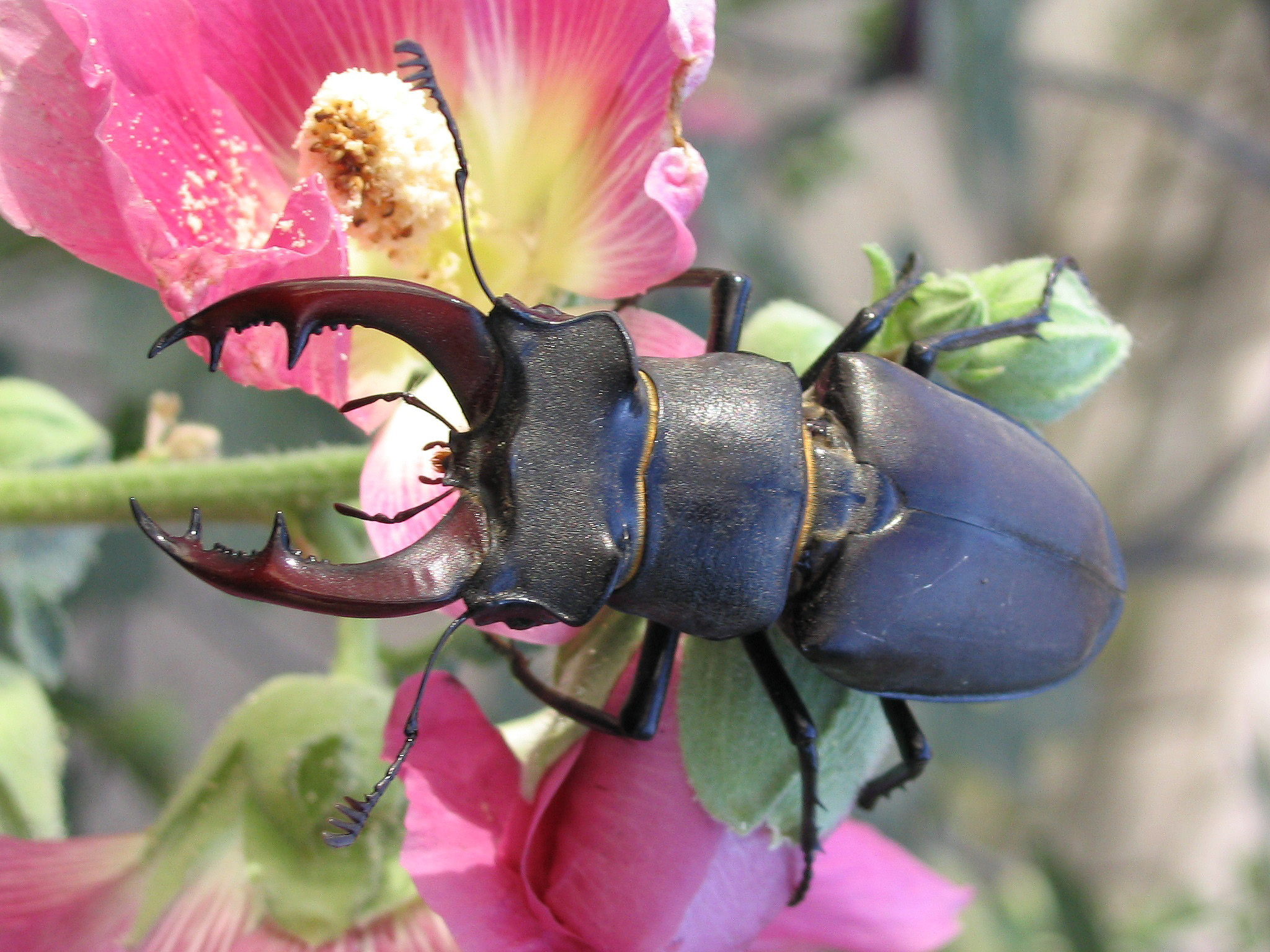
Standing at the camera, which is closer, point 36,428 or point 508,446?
point 508,446

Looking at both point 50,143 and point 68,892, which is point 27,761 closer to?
point 68,892

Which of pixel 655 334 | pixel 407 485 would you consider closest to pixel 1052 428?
pixel 655 334

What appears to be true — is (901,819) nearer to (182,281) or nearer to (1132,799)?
(182,281)

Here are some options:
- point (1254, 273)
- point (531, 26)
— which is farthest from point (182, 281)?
point (1254, 273)

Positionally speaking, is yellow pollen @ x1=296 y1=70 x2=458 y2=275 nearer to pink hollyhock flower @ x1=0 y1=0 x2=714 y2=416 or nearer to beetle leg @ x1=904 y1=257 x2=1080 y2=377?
pink hollyhock flower @ x1=0 y1=0 x2=714 y2=416

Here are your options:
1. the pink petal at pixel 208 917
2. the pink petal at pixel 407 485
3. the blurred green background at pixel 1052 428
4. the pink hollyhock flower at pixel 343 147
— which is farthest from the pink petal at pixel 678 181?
the pink petal at pixel 208 917
